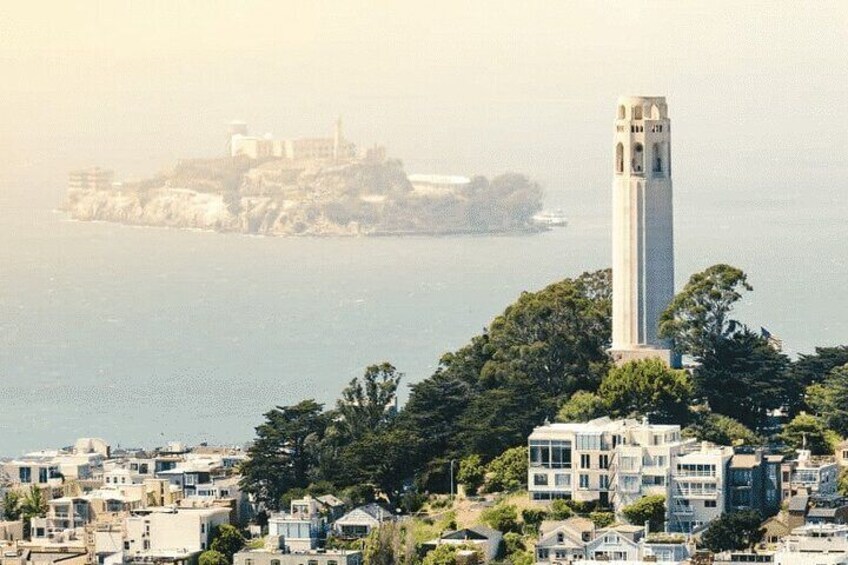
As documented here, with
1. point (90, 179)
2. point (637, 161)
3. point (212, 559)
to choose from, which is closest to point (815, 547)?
point (212, 559)

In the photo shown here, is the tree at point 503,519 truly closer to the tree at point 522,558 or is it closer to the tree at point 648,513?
the tree at point 522,558

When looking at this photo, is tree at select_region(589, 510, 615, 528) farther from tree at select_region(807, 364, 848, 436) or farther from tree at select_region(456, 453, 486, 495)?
tree at select_region(807, 364, 848, 436)

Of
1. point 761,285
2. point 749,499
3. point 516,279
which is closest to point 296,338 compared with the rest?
point 761,285

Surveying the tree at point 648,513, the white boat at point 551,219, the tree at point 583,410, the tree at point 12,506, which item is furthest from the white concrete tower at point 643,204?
the white boat at point 551,219

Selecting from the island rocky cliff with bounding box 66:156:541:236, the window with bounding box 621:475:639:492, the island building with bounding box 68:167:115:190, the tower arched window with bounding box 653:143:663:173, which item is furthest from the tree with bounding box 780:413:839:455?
the island building with bounding box 68:167:115:190

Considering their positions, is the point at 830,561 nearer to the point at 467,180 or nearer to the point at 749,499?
the point at 749,499

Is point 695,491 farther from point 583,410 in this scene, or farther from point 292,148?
point 292,148
